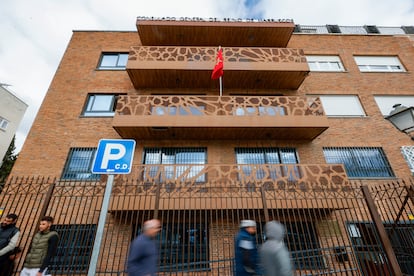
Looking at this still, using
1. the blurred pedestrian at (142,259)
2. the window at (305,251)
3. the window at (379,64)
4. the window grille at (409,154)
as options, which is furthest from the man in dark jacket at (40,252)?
the window at (379,64)

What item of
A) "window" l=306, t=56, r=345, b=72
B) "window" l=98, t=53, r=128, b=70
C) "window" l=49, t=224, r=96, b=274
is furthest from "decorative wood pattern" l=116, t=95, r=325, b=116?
"window" l=49, t=224, r=96, b=274

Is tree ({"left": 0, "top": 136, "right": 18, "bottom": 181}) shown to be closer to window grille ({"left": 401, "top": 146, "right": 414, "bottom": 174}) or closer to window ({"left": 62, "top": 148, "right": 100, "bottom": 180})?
window ({"left": 62, "top": 148, "right": 100, "bottom": 180})

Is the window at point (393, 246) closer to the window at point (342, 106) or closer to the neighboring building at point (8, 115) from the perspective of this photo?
the window at point (342, 106)

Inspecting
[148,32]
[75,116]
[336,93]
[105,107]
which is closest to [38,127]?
[75,116]

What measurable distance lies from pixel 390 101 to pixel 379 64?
304 centimetres

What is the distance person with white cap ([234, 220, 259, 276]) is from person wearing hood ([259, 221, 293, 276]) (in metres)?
0.26

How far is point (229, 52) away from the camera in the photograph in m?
10.7

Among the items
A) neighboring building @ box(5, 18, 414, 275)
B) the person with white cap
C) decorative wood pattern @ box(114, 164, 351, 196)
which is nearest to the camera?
the person with white cap

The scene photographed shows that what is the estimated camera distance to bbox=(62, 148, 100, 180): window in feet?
28.2

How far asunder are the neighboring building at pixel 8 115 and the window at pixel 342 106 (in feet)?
82.8

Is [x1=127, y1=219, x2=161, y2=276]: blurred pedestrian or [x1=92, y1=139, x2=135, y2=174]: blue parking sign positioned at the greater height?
[x1=92, y1=139, x2=135, y2=174]: blue parking sign

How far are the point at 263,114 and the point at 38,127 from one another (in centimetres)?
1097

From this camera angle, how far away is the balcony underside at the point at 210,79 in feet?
33.3

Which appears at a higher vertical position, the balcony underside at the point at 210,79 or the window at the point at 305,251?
the balcony underside at the point at 210,79
